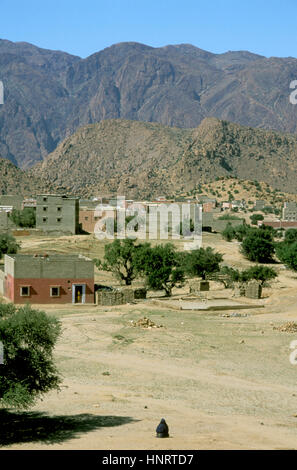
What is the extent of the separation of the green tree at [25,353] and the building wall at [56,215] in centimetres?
7888

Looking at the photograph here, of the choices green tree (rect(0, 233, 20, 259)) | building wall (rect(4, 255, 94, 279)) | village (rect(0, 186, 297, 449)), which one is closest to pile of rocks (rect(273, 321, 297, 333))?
village (rect(0, 186, 297, 449))

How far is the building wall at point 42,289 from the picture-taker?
52.8 m

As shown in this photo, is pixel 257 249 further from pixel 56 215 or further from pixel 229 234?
pixel 56 215

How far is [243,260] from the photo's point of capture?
298ft

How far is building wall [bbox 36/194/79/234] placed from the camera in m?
100

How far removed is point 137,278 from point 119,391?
38.7 metres

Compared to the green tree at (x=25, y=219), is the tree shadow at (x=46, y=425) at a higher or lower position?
lower

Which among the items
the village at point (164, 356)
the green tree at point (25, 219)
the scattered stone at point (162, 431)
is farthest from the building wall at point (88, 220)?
the scattered stone at point (162, 431)

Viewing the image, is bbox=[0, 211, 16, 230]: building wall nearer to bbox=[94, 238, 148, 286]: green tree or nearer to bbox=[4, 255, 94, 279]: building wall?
bbox=[94, 238, 148, 286]: green tree

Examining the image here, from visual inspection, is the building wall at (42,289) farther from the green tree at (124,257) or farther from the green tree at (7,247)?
the green tree at (7,247)
